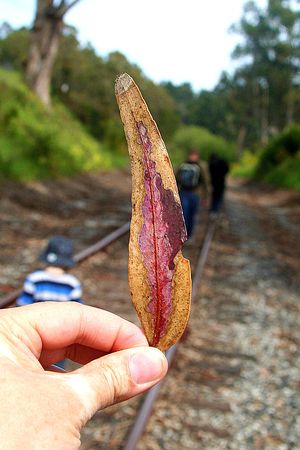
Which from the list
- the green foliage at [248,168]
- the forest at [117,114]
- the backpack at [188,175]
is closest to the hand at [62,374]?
the backpack at [188,175]

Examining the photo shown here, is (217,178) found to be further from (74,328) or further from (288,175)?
(74,328)

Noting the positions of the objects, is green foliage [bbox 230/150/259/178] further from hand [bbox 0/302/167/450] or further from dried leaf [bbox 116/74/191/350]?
dried leaf [bbox 116/74/191/350]

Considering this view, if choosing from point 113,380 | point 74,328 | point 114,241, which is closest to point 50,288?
point 74,328

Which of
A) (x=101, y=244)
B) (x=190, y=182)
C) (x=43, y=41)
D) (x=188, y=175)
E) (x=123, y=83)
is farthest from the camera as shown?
(x=43, y=41)

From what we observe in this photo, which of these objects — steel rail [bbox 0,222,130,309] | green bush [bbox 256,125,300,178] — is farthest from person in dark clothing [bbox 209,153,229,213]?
green bush [bbox 256,125,300,178]

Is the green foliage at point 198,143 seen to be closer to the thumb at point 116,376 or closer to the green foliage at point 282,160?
the green foliage at point 282,160
